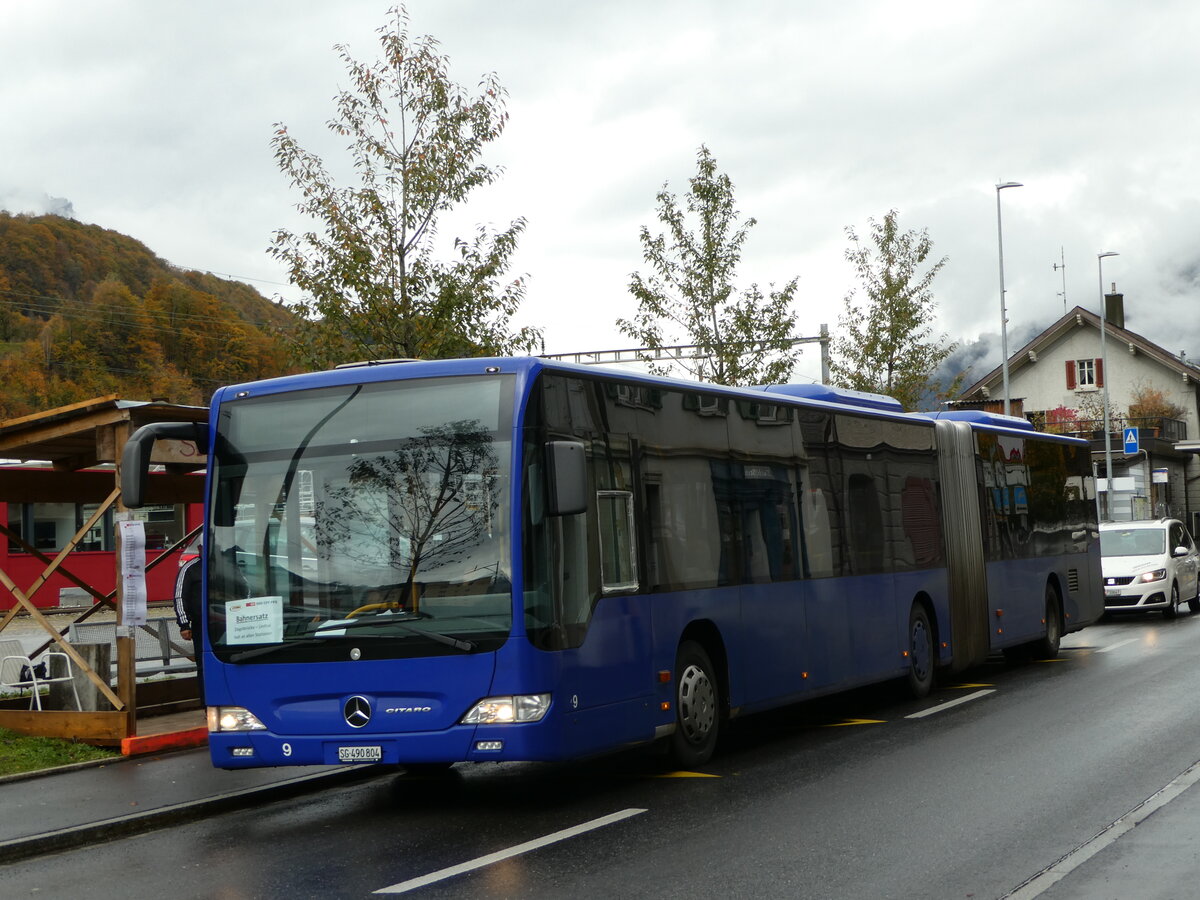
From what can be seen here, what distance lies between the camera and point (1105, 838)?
25.8 feet

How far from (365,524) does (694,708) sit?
119 inches

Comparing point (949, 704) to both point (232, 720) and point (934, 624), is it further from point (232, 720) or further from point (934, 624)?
point (232, 720)

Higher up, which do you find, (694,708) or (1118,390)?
(1118,390)

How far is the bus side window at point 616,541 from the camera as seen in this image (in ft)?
31.7

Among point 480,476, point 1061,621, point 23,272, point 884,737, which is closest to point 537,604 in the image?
point 480,476

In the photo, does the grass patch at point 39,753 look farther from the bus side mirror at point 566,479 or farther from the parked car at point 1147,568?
the parked car at point 1147,568

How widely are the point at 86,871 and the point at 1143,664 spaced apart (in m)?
13.6

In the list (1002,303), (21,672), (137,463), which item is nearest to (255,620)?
(137,463)

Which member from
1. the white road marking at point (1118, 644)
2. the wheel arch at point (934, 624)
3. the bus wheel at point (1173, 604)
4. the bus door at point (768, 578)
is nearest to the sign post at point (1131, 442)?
the bus wheel at point (1173, 604)

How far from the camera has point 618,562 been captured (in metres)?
9.84

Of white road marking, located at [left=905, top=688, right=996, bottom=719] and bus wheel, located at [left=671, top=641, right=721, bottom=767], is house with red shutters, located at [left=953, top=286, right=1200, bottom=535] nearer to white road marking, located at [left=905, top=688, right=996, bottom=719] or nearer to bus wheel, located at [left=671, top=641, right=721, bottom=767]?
white road marking, located at [left=905, top=688, right=996, bottom=719]

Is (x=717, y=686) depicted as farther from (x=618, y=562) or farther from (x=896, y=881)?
(x=896, y=881)

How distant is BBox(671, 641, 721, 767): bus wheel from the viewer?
10578 mm

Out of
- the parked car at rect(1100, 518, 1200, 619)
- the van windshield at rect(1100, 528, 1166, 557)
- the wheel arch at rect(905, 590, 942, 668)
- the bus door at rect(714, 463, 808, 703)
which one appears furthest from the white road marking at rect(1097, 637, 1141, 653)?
the bus door at rect(714, 463, 808, 703)
